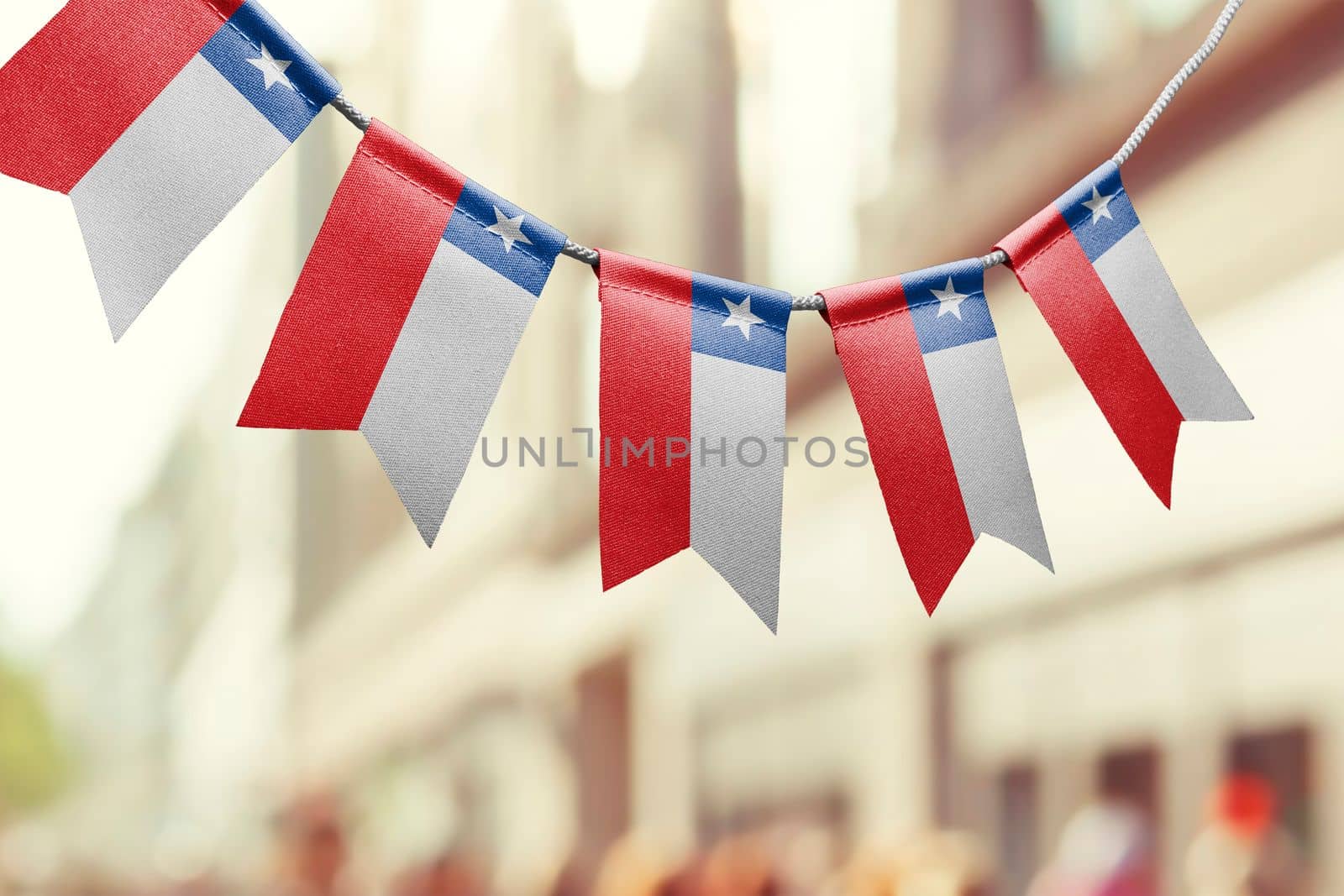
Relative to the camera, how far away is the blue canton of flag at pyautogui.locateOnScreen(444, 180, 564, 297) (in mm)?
1142

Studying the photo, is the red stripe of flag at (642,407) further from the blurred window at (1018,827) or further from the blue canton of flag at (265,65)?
the blurred window at (1018,827)

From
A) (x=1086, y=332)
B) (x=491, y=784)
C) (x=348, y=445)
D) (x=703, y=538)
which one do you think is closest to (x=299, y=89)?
(x=703, y=538)

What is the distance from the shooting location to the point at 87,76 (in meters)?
1.07

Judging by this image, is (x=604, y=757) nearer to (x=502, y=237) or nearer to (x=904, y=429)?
(x=904, y=429)

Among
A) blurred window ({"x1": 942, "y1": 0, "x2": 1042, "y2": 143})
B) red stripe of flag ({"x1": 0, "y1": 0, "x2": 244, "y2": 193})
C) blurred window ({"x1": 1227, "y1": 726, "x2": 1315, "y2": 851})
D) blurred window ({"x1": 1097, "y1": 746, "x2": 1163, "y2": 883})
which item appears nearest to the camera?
red stripe of flag ({"x1": 0, "y1": 0, "x2": 244, "y2": 193})

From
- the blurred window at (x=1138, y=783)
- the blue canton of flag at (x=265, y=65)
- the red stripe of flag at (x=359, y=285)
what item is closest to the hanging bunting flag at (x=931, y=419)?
the red stripe of flag at (x=359, y=285)

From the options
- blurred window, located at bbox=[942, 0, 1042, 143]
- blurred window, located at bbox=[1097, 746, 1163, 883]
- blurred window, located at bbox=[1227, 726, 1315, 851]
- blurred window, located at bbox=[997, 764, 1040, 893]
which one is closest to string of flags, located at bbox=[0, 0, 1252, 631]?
blurred window, located at bbox=[1227, 726, 1315, 851]

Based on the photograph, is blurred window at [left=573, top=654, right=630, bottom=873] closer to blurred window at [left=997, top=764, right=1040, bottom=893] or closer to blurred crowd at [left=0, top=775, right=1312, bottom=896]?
blurred crowd at [left=0, top=775, right=1312, bottom=896]

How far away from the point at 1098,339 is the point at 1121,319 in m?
0.03

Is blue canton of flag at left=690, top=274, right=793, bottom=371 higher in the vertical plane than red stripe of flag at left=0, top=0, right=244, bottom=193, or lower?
lower

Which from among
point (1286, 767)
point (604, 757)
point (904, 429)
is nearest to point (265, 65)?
point (904, 429)

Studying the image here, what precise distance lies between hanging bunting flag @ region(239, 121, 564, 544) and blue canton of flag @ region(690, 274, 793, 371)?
15 cm

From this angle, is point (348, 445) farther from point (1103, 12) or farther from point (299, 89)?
point (299, 89)

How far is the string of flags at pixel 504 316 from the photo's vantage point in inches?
42.1
